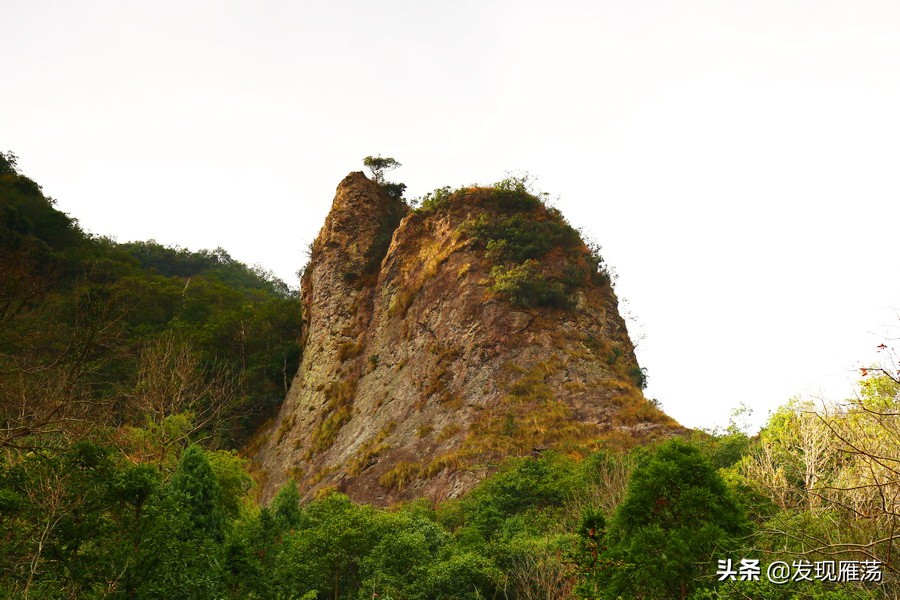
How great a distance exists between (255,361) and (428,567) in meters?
30.7

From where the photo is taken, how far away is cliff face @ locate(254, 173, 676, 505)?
77.5 feet

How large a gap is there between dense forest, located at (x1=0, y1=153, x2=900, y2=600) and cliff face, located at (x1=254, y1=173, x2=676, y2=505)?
264 centimetres

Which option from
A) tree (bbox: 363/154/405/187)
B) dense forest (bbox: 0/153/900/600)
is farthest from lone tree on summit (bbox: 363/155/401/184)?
dense forest (bbox: 0/153/900/600)

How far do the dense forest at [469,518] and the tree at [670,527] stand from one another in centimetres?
2

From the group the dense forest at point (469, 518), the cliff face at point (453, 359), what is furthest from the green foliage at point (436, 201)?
the dense forest at point (469, 518)

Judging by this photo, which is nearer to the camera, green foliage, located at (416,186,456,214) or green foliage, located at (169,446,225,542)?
green foliage, located at (169,446,225,542)

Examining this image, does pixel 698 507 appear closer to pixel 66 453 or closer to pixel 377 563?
pixel 377 563

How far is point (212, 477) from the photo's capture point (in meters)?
14.4

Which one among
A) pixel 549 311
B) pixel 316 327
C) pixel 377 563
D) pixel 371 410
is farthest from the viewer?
pixel 316 327

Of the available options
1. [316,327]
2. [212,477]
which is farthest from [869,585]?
[316,327]

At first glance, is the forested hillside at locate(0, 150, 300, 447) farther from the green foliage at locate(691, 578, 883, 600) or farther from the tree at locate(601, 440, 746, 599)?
the green foliage at locate(691, 578, 883, 600)

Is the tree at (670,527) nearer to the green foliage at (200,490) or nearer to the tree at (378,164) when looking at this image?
the green foliage at (200,490)

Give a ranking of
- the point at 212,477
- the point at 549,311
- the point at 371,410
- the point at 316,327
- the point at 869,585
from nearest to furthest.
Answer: the point at 869,585 → the point at 212,477 → the point at 549,311 → the point at 371,410 → the point at 316,327

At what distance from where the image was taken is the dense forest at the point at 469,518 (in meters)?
8.58
